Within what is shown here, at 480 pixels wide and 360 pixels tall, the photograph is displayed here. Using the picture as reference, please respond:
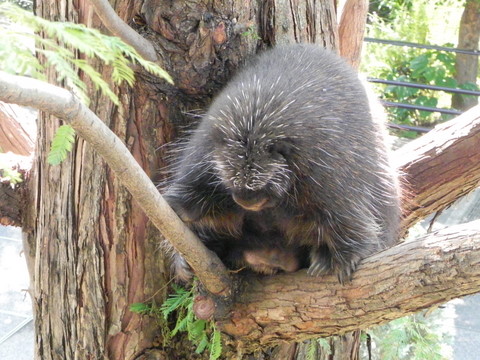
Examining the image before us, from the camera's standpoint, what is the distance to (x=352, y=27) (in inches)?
95.7

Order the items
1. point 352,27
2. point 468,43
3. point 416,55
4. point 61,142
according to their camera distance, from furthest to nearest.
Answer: point 416,55 → point 468,43 → point 352,27 → point 61,142

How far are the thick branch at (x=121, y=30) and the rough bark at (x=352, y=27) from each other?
1.01 meters

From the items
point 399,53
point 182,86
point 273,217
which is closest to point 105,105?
point 182,86

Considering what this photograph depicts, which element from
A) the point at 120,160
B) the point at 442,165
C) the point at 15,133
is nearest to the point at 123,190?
the point at 120,160

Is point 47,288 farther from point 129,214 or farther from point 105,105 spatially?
point 105,105

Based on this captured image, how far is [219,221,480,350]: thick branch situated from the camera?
1462 millimetres

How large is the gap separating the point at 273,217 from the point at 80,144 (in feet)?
2.03

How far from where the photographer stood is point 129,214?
6.22 feet

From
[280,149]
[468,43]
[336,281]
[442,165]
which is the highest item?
[280,149]

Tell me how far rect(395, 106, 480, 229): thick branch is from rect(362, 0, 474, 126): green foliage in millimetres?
4476

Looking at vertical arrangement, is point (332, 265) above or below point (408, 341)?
above

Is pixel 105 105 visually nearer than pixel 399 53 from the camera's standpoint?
Yes

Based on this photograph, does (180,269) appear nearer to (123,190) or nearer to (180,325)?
(180,325)

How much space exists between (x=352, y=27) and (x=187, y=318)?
1284 mm
